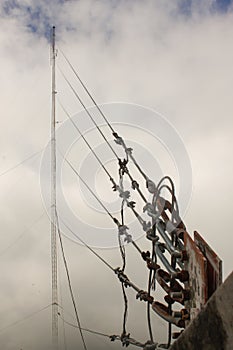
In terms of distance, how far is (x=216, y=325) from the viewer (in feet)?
18.0

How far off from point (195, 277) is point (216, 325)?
2699 millimetres

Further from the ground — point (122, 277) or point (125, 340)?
point (122, 277)

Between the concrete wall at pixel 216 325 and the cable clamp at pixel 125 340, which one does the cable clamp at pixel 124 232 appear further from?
the concrete wall at pixel 216 325

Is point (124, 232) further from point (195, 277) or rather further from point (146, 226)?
point (195, 277)

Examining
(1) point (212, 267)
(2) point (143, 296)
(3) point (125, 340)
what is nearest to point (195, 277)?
(1) point (212, 267)

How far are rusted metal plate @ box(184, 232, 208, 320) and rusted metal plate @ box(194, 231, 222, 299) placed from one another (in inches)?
2.7

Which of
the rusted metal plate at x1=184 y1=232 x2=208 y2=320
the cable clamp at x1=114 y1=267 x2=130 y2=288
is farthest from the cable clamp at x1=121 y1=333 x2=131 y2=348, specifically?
the rusted metal plate at x1=184 y1=232 x2=208 y2=320

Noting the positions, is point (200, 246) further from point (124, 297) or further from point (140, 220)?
point (124, 297)

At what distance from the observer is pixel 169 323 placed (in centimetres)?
911

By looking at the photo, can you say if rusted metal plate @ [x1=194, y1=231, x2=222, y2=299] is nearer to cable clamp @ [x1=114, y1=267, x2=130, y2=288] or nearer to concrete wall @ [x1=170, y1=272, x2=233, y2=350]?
concrete wall @ [x1=170, y1=272, x2=233, y2=350]

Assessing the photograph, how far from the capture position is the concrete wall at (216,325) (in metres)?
5.27

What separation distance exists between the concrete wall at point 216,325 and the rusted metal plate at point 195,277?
175 centimetres

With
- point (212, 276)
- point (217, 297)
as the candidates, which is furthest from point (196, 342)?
point (212, 276)

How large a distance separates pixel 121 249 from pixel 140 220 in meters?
2.01
